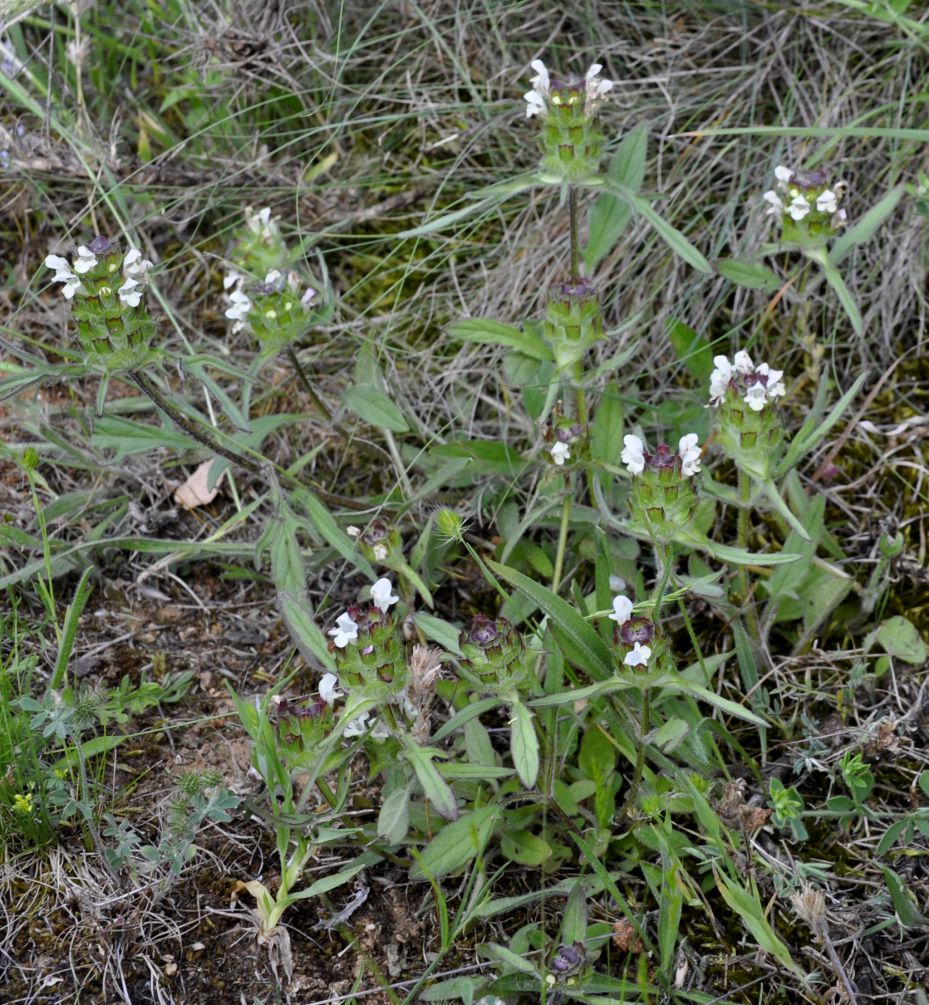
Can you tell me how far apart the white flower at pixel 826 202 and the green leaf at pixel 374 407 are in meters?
0.98

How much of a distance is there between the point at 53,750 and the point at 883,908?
Answer: 157cm

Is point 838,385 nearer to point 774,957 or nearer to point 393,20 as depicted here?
point 774,957

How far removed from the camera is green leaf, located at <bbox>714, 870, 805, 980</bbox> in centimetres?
194

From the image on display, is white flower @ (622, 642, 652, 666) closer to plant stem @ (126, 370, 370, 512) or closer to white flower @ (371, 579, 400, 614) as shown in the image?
white flower @ (371, 579, 400, 614)

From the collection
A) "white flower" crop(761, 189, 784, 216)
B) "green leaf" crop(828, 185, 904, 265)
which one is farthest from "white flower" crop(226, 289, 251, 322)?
"green leaf" crop(828, 185, 904, 265)

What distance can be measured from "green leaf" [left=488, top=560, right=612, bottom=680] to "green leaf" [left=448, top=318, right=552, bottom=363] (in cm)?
56

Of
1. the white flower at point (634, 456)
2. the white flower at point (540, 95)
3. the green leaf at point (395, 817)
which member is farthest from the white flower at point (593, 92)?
the green leaf at point (395, 817)

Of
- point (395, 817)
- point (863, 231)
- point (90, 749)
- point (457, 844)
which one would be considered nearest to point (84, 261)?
point (90, 749)

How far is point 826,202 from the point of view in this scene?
7.98 feet

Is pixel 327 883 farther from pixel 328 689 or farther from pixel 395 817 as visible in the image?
pixel 328 689

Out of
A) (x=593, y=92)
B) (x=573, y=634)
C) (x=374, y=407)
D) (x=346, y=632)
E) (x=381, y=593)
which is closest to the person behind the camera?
(x=346, y=632)

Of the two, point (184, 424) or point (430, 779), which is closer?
point (430, 779)

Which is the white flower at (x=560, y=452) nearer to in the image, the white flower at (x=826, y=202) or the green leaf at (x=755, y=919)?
the white flower at (x=826, y=202)

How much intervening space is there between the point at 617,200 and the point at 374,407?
0.73 meters
